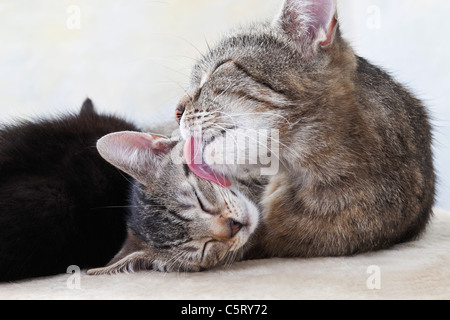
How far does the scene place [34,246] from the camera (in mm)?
1391

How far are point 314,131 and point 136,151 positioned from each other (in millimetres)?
539

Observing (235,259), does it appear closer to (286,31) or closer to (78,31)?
(286,31)

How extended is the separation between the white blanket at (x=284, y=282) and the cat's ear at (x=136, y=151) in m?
0.32

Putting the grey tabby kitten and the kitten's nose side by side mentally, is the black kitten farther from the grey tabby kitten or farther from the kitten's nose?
the kitten's nose

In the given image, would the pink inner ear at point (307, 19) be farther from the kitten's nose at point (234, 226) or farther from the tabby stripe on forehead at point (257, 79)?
the kitten's nose at point (234, 226)

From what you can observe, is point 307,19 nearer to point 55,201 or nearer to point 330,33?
point 330,33

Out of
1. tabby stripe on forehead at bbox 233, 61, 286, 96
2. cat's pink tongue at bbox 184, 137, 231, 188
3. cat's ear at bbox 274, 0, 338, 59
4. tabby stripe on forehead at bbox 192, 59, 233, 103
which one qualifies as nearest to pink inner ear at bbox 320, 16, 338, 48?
cat's ear at bbox 274, 0, 338, 59

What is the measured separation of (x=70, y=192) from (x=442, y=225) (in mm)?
1392

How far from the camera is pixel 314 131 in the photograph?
1.43 metres

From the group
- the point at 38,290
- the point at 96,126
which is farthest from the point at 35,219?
the point at 96,126

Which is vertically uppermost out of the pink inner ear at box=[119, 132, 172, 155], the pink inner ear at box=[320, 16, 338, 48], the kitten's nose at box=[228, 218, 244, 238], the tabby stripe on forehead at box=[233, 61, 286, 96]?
the pink inner ear at box=[320, 16, 338, 48]

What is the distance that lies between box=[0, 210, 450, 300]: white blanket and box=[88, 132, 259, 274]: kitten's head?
47 millimetres

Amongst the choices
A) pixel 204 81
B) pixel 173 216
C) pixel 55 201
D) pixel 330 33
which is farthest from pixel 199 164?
pixel 330 33

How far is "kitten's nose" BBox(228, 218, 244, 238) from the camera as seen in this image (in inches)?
56.4
